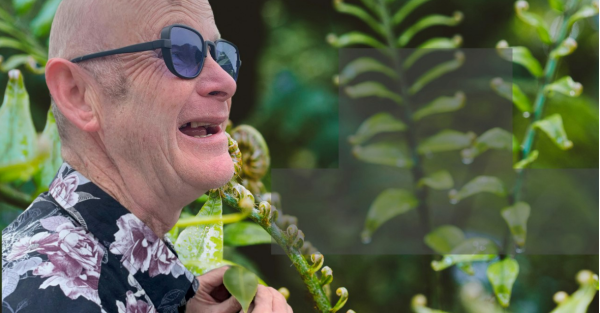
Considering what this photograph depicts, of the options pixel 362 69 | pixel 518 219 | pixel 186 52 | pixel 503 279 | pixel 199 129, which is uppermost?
pixel 186 52

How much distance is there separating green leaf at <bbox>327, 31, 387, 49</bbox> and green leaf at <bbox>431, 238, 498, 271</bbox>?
634 millimetres

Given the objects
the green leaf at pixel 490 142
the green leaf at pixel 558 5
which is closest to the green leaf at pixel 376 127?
the green leaf at pixel 490 142

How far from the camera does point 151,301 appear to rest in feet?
2.46

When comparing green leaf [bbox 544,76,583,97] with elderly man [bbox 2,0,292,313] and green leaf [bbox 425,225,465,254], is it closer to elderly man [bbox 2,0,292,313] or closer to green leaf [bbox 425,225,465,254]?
green leaf [bbox 425,225,465,254]

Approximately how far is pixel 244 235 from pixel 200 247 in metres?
0.35

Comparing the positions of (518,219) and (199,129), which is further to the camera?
(518,219)

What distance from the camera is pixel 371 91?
1604 mm

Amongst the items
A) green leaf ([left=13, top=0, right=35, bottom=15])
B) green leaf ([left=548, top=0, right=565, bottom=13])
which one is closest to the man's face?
green leaf ([left=13, top=0, right=35, bottom=15])

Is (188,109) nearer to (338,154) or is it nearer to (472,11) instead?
(338,154)

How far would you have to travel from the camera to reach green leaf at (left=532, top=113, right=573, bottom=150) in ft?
4.96

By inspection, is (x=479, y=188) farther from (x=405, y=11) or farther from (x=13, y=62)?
(x=13, y=62)

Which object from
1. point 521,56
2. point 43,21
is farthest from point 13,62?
point 521,56

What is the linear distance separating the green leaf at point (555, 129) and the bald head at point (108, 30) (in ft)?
3.75

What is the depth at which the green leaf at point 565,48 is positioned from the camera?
1.52 m
